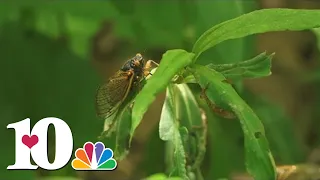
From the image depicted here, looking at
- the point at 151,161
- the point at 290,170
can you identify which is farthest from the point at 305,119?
the point at 290,170

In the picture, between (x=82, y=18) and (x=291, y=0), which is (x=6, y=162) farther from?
(x=291, y=0)

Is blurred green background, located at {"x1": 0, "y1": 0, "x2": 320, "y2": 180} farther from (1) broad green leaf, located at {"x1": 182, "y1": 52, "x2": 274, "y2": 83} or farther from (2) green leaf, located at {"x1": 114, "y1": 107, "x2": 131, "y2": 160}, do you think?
(1) broad green leaf, located at {"x1": 182, "y1": 52, "x2": 274, "y2": 83}

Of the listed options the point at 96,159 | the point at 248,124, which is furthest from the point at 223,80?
the point at 96,159

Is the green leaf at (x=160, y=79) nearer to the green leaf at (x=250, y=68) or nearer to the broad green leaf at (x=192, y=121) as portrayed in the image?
the green leaf at (x=250, y=68)

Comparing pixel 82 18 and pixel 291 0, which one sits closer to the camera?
pixel 82 18

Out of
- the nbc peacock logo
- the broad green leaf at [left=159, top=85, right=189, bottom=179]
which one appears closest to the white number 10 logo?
the nbc peacock logo

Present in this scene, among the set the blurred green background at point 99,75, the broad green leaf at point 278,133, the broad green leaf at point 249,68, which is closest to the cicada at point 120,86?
the broad green leaf at point 249,68

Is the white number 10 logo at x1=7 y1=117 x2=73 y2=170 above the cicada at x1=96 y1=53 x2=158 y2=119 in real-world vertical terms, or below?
below
